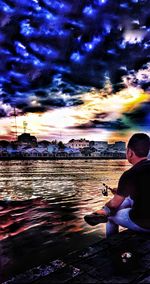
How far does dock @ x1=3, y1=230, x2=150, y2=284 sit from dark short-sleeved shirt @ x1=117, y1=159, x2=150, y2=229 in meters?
0.51

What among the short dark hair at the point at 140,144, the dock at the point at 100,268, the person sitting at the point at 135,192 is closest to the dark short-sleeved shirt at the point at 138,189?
the person sitting at the point at 135,192

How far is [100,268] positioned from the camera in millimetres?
3373

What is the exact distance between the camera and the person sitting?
3.83 metres

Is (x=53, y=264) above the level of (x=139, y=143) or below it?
below

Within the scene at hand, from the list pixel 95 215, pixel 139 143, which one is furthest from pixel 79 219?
pixel 139 143

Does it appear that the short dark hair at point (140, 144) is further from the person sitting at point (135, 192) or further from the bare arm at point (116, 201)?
the bare arm at point (116, 201)

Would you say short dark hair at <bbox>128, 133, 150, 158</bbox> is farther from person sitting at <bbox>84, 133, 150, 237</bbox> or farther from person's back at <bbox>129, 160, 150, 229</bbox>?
person's back at <bbox>129, 160, 150, 229</bbox>

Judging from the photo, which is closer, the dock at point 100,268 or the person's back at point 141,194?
the dock at point 100,268

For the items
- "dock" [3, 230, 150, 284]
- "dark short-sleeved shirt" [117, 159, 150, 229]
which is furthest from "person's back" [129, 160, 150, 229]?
"dock" [3, 230, 150, 284]

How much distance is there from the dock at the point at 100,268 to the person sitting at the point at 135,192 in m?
0.42

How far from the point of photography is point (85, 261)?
143 inches

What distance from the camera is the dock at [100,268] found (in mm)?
3104

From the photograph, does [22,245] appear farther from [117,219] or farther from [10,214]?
[10,214]

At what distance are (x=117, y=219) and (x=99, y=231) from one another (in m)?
4.94
